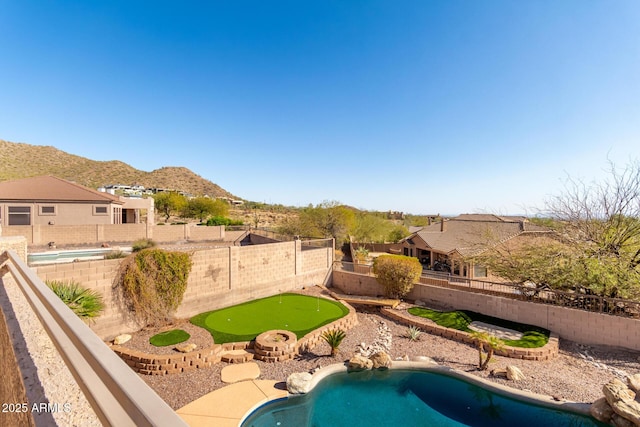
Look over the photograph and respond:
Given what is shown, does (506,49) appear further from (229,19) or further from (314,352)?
(314,352)

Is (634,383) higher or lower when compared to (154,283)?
lower

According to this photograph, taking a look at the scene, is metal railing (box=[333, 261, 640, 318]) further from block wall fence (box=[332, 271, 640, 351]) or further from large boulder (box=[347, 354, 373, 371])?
large boulder (box=[347, 354, 373, 371])

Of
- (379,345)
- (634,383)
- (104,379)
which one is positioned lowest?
(379,345)

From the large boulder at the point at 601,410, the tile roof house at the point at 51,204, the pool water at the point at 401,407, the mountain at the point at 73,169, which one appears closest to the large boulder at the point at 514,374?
the pool water at the point at 401,407

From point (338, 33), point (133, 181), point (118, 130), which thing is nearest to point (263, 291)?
point (338, 33)

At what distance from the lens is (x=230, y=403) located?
274 inches

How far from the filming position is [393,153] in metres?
27.1

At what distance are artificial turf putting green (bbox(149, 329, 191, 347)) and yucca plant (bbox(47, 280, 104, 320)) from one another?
2124 mm

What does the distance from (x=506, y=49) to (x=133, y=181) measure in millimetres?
70487

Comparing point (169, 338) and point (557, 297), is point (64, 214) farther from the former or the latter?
point (557, 297)

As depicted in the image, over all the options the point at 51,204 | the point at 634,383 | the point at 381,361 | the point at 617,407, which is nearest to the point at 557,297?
the point at 634,383

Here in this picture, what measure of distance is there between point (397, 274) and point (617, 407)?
869cm

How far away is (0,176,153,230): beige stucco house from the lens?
1998 cm

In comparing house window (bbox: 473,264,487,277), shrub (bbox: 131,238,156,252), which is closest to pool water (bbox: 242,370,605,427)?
house window (bbox: 473,264,487,277)
